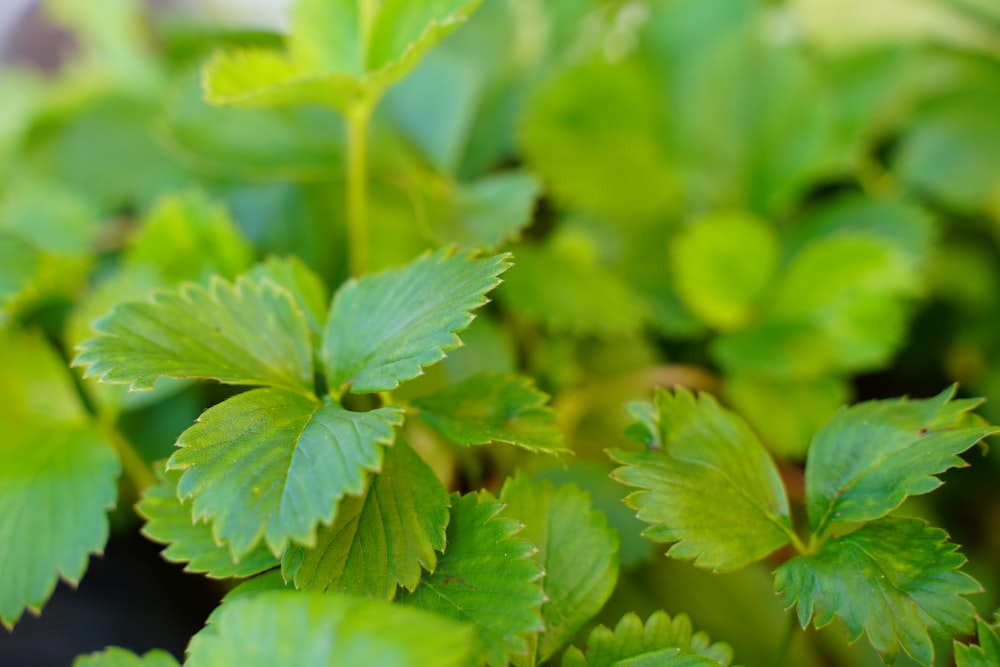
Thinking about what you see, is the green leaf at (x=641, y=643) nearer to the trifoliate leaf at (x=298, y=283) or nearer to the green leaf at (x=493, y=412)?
the green leaf at (x=493, y=412)

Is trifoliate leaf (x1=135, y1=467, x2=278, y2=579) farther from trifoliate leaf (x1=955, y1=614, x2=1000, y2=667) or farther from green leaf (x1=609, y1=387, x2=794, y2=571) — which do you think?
trifoliate leaf (x1=955, y1=614, x2=1000, y2=667)

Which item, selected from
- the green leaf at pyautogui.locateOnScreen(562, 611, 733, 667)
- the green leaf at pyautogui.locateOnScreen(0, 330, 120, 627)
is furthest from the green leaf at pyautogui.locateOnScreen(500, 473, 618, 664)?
the green leaf at pyautogui.locateOnScreen(0, 330, 120, 627)

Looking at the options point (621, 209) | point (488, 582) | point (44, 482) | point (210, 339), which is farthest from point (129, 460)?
point (621, 209)

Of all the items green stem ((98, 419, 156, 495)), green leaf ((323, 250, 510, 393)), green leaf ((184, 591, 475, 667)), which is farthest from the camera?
green stem ((98, 419, 156, 495))

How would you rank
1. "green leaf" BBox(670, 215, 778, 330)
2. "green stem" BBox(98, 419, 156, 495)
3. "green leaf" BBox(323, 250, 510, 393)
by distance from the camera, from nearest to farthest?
1. "green leaf" BBox(323, 250, 510, 393)
2. "green stem" BBox(98, 419, 156, 495)
3. "green leaf" BBox(670, 215, 778, 330)

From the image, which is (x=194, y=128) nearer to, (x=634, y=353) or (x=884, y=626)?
(x=634, y=353)

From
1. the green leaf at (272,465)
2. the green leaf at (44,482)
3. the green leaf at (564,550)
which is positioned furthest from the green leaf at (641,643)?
the green leaf at (44,482)
